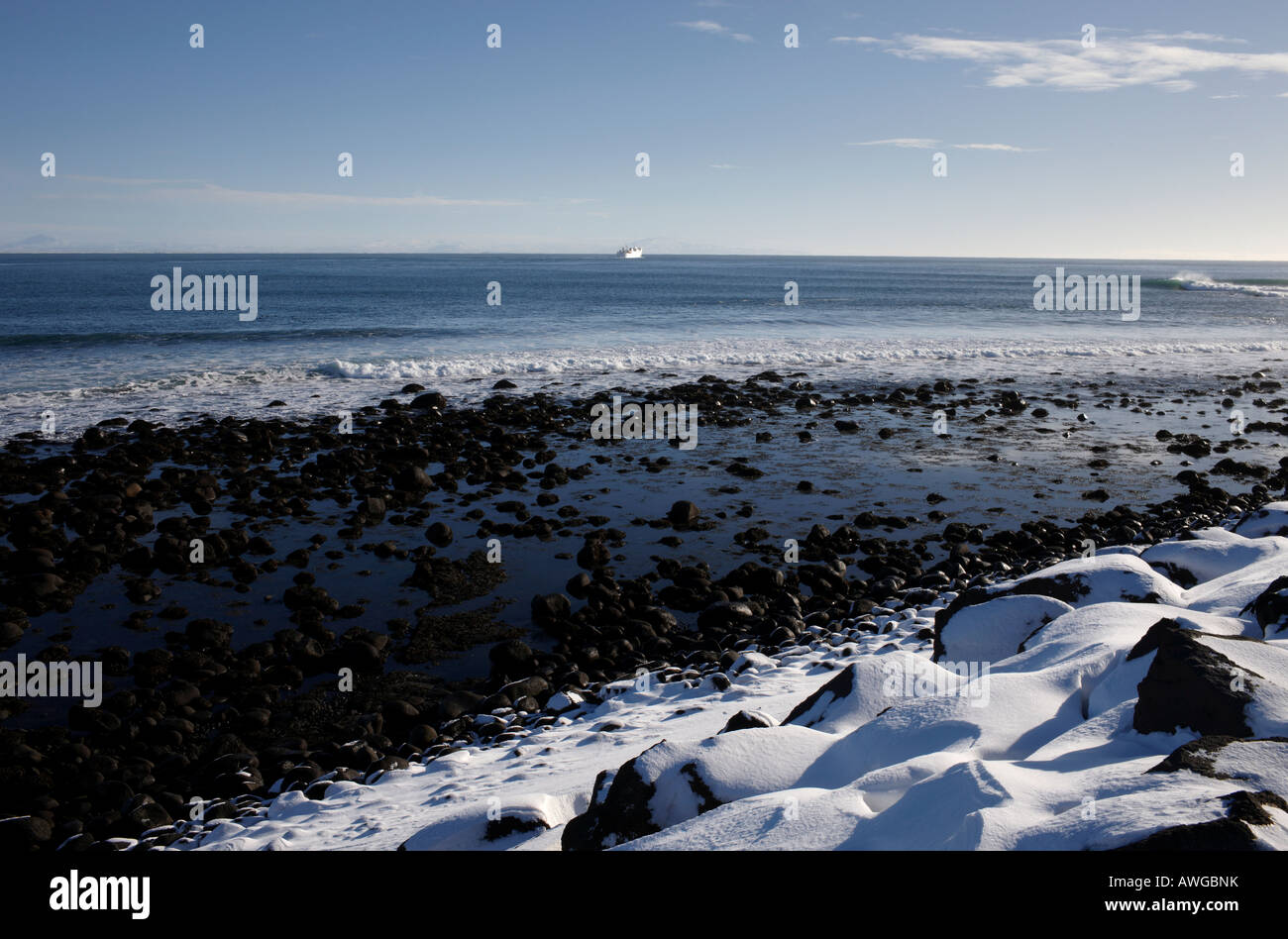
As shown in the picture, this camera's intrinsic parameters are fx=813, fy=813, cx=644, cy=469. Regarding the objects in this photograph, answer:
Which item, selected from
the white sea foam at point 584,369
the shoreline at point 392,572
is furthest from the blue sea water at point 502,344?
the shoreline at point 392,572

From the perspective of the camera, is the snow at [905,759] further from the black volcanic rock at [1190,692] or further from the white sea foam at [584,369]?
the white sea foam at [584,369]

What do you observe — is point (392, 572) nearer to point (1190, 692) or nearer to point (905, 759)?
point (905, 759)

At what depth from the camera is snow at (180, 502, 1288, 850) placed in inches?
141

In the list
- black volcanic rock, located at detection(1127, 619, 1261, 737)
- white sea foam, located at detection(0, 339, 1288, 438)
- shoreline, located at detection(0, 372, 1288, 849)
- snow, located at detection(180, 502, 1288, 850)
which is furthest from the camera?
white sea foam, located at detection(0, 339, 1288, 438)

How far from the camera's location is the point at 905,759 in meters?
4.49

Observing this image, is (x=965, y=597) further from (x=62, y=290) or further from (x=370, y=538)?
(x=62, y=290)

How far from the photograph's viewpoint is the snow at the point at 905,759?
3.59 m

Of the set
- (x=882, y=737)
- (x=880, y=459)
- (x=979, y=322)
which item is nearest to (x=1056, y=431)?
(x=880, y=459)

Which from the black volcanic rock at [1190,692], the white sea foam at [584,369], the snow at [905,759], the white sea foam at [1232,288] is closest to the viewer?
the snow at [905,759]

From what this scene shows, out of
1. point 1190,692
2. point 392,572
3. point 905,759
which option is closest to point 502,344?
point 392,572

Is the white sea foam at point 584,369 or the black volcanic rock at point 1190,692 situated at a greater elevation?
the white sea foam at point 584,369

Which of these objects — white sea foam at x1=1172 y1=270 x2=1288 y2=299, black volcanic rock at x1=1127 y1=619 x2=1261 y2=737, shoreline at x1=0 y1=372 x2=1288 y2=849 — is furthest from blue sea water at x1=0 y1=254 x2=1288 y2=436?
black volcanic rock at x1=1127 y1=619 x2=1261 y2=737

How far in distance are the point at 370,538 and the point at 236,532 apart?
179 centimetres

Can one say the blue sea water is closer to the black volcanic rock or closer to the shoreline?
the shoreline
